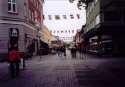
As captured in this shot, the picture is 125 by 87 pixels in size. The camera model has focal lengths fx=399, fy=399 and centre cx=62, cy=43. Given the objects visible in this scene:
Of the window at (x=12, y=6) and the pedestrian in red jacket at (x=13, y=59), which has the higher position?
the window at (x=12, y=6)

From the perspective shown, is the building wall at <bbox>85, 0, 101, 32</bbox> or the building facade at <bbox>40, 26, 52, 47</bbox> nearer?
the building wall at <bbox>85, 0, 101, 32</bbox>

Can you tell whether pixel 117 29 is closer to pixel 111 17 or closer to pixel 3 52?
pixel 111 17

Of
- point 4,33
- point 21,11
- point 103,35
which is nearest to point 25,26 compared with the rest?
point 21,11

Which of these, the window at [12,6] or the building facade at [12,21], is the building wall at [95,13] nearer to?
the building facade at [12,21]

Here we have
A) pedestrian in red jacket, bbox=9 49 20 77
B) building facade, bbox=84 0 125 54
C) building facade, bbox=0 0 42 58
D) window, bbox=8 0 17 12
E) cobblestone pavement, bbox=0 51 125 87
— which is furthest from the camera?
building facade, bbox=84 0 125 54

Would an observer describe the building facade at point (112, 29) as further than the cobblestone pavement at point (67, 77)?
Yes

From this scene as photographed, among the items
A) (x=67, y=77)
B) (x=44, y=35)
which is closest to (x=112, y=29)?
(x=67, y=77)

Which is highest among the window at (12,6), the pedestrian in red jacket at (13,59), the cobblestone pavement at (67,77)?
the window at (12,6)

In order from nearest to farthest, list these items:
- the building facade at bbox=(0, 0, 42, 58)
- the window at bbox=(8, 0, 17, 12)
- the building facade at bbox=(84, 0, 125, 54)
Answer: the building facade at bbox=(0, 0, 42, 58), the window at bbox=(8, 0, 17, 12), the building facade at bbox=(84, 0, 125, 54)

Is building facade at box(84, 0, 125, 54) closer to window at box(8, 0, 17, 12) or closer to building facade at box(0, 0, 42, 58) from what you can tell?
building facade at box(0, 0, 42, 58)

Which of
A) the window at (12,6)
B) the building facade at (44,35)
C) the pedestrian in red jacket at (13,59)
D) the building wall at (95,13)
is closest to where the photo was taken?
the pedestrian in red jacket at (13,59)

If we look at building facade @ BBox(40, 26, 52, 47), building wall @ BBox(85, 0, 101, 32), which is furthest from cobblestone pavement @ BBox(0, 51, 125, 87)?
building facade @ BBox(40, 26, 52, 47)

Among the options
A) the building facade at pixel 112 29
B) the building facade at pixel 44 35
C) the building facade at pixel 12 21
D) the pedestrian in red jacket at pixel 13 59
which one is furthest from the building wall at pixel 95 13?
the pedestrian in red jacket at pixel 13 59

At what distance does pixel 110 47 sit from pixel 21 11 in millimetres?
14399
